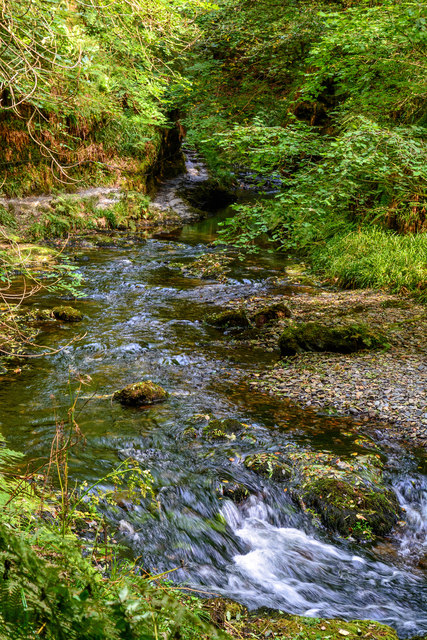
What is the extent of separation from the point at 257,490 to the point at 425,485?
1704 mm

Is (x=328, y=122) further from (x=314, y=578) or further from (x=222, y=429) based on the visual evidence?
(x=314, y=578)

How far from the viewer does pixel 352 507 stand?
169 inches

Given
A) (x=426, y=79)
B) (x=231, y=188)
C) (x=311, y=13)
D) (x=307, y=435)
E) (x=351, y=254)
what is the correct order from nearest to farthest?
(x=307, y=435)
(x=426, y=79)
(x=351, y=254)
(x=311, y=13)
(x=231, y=188)

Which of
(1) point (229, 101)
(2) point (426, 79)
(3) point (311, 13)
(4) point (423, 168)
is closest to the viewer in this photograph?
(4) point (423, 168)

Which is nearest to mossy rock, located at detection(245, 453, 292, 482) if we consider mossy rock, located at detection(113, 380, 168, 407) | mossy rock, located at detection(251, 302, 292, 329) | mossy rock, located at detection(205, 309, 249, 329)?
mossy rock, located at detection(113, 380, 168, 407)

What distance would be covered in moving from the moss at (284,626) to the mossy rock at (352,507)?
1187 mm

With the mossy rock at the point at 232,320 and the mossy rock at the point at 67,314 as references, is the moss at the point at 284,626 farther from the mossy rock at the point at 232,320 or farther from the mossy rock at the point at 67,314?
the mossy rock at the point at 67,314

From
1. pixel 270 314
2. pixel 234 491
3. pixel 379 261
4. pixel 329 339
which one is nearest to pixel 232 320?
pixel 270 314

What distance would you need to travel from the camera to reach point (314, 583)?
3756 millimetres

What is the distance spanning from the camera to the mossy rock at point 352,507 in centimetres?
422

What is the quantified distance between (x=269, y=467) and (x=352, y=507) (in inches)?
33.7

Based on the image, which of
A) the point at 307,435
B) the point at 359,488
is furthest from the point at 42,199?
the point at 359,488

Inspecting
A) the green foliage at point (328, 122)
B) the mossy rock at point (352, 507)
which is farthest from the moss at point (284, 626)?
the green foliage at point (328, 122)

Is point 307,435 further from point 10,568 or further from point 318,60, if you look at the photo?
point 318,60
